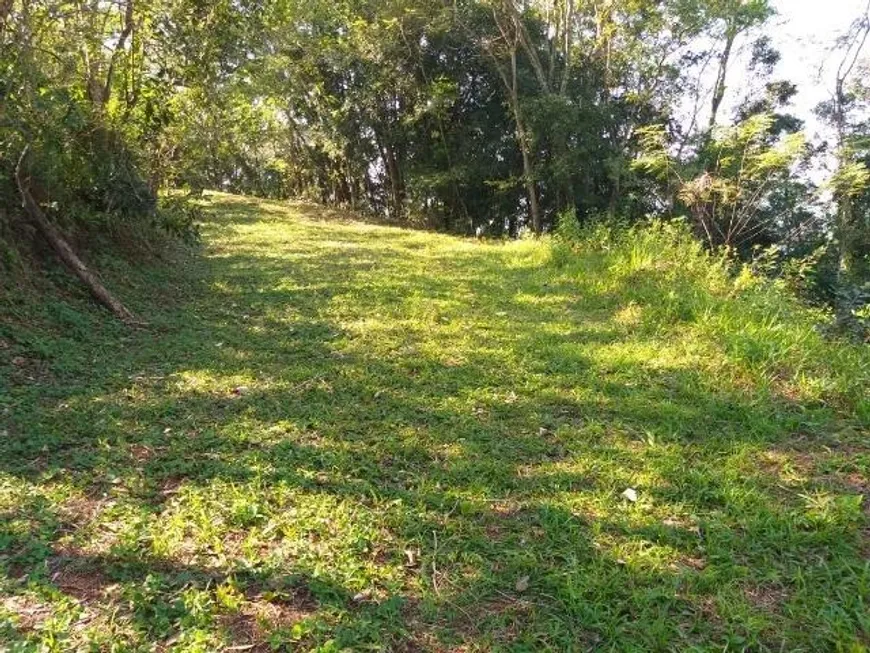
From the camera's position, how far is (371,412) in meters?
3.82

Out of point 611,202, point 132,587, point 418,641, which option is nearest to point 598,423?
point 418,641

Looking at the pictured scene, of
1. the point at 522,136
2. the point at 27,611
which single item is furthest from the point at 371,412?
the point at 522,136

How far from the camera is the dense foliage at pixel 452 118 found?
6.24 metres

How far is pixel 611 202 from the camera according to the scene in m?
15.4

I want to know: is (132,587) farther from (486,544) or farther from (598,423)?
(598,423)

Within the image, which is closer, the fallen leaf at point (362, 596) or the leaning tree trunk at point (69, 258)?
the fallen leaf at point (362, 596)

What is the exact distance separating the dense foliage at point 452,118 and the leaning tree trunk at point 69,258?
0.55 feet

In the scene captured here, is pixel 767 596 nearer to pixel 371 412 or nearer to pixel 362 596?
pixel 362 596

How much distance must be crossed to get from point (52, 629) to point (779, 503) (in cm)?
302

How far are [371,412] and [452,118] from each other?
14.7 m

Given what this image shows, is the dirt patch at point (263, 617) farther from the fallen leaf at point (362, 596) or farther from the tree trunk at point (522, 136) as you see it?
the tree trunk at point (522, 136)

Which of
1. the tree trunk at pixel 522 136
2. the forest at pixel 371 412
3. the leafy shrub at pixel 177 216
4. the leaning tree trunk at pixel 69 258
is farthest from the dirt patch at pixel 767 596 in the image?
the tree trunk at pixel 522 136

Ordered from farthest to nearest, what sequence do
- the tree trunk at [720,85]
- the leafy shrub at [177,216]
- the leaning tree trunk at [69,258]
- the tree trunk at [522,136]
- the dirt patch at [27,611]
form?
1. the tree trunk at [720,85]
2. the tree trunk at [522,136]
3. the leafy shrub at [177,216]
4. the leaning tree trunk at [69,258]
5. the dirt patch at [27,611]

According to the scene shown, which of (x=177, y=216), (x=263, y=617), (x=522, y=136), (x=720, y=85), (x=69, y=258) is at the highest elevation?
(x=720, y=85)
